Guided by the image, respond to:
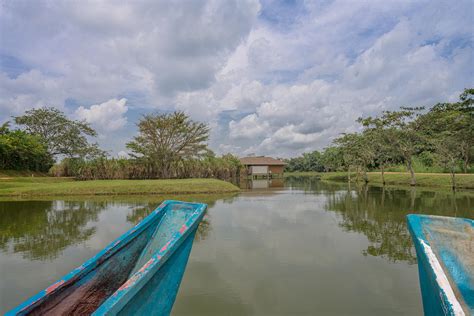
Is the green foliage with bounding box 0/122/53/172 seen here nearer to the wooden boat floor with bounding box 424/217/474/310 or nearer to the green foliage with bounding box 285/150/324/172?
the wooden boat floor with bounding box 424/217/474/310

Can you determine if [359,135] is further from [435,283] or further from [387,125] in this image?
[435,283]

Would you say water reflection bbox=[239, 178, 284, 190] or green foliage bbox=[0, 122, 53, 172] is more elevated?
green foliage bbox=[0, 122, 53, 172]

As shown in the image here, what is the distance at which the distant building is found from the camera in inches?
1858

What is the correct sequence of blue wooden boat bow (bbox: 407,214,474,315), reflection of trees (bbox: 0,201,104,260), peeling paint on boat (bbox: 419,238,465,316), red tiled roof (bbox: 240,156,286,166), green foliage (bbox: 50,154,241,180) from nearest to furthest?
peeling paint on boat (bbox: 419,238,465,316), blue wooden boat bow (bbox: 407,214,474,315), reflection of trees (bbox: 0,201,104,260), green foliage (bbox: 50,154,241,180), red tiled roof (bbox: 240,156,286,166)

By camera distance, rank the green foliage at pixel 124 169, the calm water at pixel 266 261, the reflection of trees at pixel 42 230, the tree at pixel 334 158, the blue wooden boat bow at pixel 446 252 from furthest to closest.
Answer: the tree at pixel 334 158 < the green foliage at pixel 124 169 < the reflection of trees at pixel 42 230 < the calm water at pixel 266 261 < the blue wooden boat bow at pixel 446 252

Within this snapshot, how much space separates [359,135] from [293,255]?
92.2 feet

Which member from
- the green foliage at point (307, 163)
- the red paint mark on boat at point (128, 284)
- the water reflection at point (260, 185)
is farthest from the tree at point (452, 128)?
the green foliage at point (307, 163)

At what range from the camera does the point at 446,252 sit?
8.79 ft

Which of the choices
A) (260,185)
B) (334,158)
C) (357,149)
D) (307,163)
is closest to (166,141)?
(260,185)

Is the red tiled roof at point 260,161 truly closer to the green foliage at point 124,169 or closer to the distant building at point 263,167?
the distant building at point 263,167

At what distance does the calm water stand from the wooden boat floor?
102 cm

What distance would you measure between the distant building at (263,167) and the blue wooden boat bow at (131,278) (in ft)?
141

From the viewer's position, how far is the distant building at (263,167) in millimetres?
47188

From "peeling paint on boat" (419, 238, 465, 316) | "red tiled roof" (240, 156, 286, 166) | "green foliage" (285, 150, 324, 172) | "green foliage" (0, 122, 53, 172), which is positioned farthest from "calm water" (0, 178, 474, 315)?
"green foliage" (285, 150, 324, 172)
